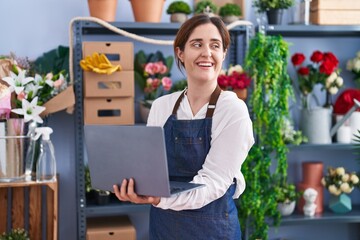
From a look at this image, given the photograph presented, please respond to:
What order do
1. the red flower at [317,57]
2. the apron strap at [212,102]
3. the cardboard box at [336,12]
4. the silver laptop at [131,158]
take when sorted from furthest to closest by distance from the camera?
the red flower at [317,57] < the cardboard box at [336,12] < the apron strap at [212,102] < the silver laptop at [131,158]

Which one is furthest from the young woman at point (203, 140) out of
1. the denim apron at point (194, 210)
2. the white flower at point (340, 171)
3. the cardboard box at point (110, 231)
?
the white flower at point (340, 171)


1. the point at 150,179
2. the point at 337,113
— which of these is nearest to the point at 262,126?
the point at 337,113

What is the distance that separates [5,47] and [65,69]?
1.31 feet

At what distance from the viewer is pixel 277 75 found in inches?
122

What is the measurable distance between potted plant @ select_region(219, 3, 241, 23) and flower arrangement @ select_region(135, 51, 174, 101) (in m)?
0.39

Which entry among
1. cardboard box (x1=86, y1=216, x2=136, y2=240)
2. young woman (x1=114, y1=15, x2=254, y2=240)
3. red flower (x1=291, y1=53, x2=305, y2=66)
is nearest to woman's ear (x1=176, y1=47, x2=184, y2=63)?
young woman (x1=114, y1=15, x2=254, y2=240)

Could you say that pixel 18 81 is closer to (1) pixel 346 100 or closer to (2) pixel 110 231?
(2) pixel 110 231

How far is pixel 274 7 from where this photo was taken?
3.25 m

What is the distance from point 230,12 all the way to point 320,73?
0.68 metres

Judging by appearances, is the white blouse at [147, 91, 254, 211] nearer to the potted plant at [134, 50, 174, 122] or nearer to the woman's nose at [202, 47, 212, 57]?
the woman's nose at [202, 47, 212, 57]

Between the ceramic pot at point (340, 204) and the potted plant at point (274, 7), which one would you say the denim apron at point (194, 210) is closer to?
the potted plant at point (274, 7)

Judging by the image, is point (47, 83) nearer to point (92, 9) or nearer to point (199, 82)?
point (92, 9)

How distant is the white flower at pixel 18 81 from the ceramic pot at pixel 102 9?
0.53 meters

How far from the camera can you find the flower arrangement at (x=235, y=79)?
9.99ft
